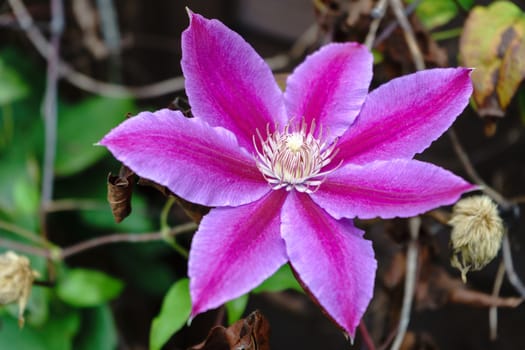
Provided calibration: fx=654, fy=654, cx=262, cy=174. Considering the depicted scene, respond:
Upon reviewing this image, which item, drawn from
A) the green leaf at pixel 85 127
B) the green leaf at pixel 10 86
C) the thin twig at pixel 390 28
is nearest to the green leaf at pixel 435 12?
the thin twig at pixel 390 28

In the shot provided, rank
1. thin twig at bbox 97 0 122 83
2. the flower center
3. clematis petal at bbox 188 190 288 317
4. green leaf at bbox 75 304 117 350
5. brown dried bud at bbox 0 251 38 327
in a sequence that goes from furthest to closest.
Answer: thin twig at bbox 97 0 122 83
green leaf at bbox 75 304 117 350
brown dried bud at bbox 0 251 38 327
the flower center
clematis petal at bbox 188 190 288 317

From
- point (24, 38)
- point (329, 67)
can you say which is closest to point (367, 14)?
point (329, 67)

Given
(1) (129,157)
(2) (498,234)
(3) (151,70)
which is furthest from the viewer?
(3) (151,70)

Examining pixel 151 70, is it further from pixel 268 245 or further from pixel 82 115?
pixel 268 245

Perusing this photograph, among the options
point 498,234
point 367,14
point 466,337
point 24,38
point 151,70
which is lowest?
point 466,337

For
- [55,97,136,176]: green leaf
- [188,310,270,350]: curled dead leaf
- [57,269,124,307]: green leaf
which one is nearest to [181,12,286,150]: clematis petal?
[188,310,270,350]: curled dead leaf

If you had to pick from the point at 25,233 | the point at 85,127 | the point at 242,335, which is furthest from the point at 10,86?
the point at 242,335

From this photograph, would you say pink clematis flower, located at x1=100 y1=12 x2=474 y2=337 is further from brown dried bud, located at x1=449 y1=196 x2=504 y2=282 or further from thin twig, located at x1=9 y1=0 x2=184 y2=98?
thin twig, located at x1=9 y1=0 x2=184 y2=98

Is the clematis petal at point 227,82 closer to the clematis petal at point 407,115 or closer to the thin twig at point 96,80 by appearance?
the clematis petal at point 407,115
